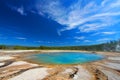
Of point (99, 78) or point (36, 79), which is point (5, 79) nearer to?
point (36, 79)

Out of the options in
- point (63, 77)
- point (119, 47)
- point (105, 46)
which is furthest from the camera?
point (105, 46)

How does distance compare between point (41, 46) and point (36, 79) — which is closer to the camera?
point (36, 79)

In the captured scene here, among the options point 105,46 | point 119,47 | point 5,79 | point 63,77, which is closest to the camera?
point 5,79

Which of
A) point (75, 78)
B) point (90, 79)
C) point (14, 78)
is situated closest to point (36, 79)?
point (14, 78)

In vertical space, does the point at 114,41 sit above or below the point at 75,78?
above

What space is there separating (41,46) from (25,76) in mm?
58621

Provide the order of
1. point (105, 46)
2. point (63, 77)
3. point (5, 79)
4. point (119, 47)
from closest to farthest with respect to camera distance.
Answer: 1. point (5, 79)
2. point (63, 77)
3. point (119, 47)
4. point (105, 46)

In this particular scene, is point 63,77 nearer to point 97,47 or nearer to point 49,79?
point 49,79

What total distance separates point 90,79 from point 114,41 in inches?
2703

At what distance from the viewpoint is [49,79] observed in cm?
1190

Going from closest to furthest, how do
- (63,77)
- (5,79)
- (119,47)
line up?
(5,79) < (63,77) < (119,47)

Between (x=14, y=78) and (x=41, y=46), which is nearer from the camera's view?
(x=14, y=78)

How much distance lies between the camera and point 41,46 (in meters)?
70.8

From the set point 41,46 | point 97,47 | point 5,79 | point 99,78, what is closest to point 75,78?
point 99,78
